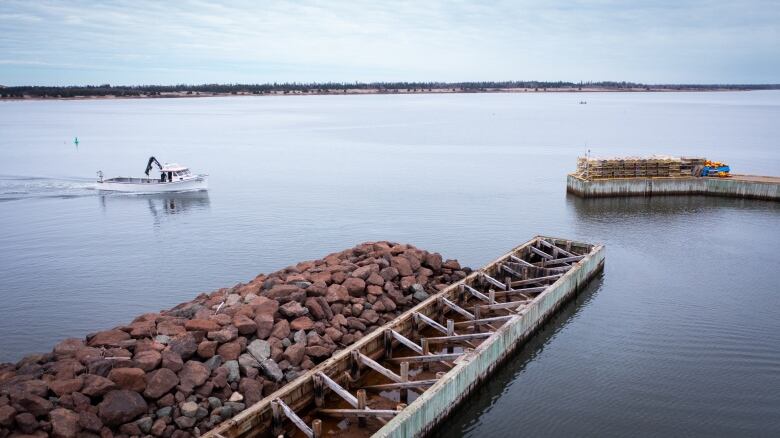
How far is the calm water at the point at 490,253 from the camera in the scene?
16844 millimetres

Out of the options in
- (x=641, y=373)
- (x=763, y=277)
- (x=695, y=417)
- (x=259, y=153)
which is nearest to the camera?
(x=695, y=417)

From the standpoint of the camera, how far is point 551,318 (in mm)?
22266

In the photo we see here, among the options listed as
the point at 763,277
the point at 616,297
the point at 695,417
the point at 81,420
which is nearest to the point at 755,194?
the point at 763,277

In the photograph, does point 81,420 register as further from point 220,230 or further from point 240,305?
point 220,230

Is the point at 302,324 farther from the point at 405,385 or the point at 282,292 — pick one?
the point at 405,385

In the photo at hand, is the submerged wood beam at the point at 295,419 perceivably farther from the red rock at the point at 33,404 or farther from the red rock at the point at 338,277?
the red rock at the point at 338,277

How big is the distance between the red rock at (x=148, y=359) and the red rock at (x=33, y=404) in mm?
2043

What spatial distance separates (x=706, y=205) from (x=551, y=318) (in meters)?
26.5

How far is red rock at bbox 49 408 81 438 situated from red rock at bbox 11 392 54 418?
267mm

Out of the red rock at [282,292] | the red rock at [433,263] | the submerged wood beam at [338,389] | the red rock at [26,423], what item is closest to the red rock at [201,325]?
the red rock at [282,292]

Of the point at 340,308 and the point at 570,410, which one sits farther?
the point at 340,308

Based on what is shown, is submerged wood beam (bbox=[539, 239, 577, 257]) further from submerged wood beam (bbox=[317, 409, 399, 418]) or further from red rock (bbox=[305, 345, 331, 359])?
submerged wood beam (bbox=[317, 409, 399, 418])

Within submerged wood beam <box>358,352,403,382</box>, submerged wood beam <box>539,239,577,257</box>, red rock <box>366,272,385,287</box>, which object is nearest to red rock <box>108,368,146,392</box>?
submerged wood beam <box>358,352,403,382</box>

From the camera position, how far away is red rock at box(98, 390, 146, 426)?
12.9 m
